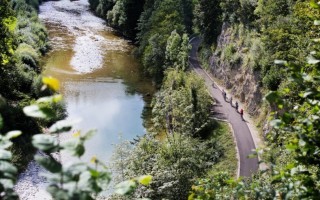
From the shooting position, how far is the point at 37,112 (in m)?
3.13

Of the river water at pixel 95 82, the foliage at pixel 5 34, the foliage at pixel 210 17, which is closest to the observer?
the foliage at pixel 5 34

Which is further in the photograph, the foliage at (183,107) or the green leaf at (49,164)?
the foliage at (183,107)

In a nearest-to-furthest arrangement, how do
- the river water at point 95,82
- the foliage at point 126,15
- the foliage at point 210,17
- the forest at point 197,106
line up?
the forest at point 197,106
the river water at point 95,82
the foliage at point 210,17
the foliage at point 126,15

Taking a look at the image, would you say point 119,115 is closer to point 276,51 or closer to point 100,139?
point 100,139

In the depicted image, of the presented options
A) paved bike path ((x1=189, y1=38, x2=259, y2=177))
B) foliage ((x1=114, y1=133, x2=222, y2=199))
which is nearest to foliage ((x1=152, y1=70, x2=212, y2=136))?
paved bike path ((x1=189, y1=38, x2=259, y2=177))

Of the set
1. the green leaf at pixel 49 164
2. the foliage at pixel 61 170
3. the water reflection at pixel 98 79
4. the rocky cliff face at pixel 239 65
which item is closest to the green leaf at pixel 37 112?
the foliage at pixel 61 170

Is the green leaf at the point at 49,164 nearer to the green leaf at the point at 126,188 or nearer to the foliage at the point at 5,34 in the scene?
the green leaf at the point at 126,188

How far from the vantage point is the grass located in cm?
3203

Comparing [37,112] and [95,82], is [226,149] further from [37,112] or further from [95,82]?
[37,112]

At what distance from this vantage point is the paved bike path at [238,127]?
107 ft

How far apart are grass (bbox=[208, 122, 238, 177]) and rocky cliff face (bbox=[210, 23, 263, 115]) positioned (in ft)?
13.4

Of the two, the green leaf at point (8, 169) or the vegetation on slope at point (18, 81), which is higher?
the green leaf at point (8, 169)

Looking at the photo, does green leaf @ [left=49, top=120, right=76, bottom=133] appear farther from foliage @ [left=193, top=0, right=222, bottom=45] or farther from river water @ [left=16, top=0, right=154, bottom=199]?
foliage @ [left=193, top=0, right=222, bottom=45]

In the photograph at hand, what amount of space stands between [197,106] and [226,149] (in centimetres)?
581
